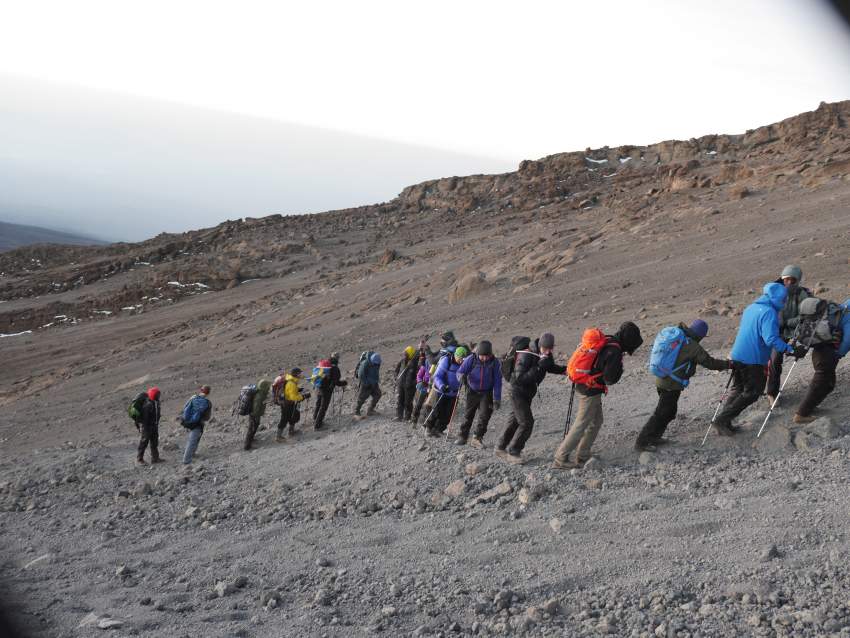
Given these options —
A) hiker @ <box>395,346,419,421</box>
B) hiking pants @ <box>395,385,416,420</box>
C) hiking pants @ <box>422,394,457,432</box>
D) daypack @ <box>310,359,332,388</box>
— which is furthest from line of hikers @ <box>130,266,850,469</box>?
daypack @ <box>310,359,332,388</box>

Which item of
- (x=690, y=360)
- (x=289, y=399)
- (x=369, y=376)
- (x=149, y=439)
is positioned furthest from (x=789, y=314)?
(x=149, y=439)

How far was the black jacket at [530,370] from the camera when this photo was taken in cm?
770

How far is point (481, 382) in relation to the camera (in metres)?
8.88

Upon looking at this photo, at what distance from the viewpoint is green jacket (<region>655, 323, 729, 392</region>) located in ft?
22.5

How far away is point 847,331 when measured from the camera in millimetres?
6770

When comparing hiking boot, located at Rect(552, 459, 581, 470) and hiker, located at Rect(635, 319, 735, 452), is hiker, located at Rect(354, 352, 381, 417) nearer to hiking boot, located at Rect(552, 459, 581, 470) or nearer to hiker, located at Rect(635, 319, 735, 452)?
hiking boot, located at Rect(552, 459, 581, 470)

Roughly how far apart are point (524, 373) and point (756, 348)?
2.37 metres

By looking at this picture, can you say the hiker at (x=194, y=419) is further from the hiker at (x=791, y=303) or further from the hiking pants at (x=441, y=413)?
the hiker at (x=791, y=303)

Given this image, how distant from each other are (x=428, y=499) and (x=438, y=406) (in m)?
2.60

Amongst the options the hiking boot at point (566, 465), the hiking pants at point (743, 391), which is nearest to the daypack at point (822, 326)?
the hiking pants at point (743, 391)

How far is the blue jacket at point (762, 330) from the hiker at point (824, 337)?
0.80 feet

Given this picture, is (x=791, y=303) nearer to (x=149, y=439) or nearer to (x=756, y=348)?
(x=756, y=348)

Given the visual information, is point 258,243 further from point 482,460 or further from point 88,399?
point 482,460

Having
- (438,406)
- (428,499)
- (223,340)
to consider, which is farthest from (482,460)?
(223,340)
